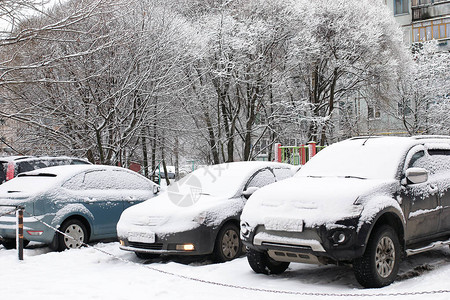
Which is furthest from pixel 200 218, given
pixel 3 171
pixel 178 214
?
pixel 3 171

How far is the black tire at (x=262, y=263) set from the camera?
23.0 ft

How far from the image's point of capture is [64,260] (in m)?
8.59

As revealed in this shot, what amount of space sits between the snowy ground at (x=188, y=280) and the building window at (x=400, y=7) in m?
39.1

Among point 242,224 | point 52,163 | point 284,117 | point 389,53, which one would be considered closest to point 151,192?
point 52,163

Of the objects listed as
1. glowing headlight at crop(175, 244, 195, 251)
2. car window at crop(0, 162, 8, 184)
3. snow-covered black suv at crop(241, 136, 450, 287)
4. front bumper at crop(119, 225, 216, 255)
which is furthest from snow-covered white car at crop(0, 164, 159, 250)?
snow-covered black suv at crop(241, 136, 450, 287)

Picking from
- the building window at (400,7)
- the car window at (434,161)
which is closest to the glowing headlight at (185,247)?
the car window at (434,161)

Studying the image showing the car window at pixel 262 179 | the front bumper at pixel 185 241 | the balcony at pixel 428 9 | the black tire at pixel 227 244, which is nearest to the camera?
the front bumper at pixel 185 241

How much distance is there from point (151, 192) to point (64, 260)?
2943 millimetres

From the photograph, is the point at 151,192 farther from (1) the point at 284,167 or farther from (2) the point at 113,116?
(2) the point at 113,116

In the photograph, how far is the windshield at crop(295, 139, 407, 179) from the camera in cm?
709

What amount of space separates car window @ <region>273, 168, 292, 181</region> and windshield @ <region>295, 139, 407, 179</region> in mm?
1584

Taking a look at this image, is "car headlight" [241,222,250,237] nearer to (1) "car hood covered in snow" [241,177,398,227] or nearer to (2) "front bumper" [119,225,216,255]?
(1) "car hood covered in snow" [241,177,398,227]

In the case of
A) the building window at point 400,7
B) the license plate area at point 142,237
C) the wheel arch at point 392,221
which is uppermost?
the building window at point 400,7

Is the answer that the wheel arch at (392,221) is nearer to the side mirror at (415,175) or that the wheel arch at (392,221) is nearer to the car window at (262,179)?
the side mirror at (415,175)
